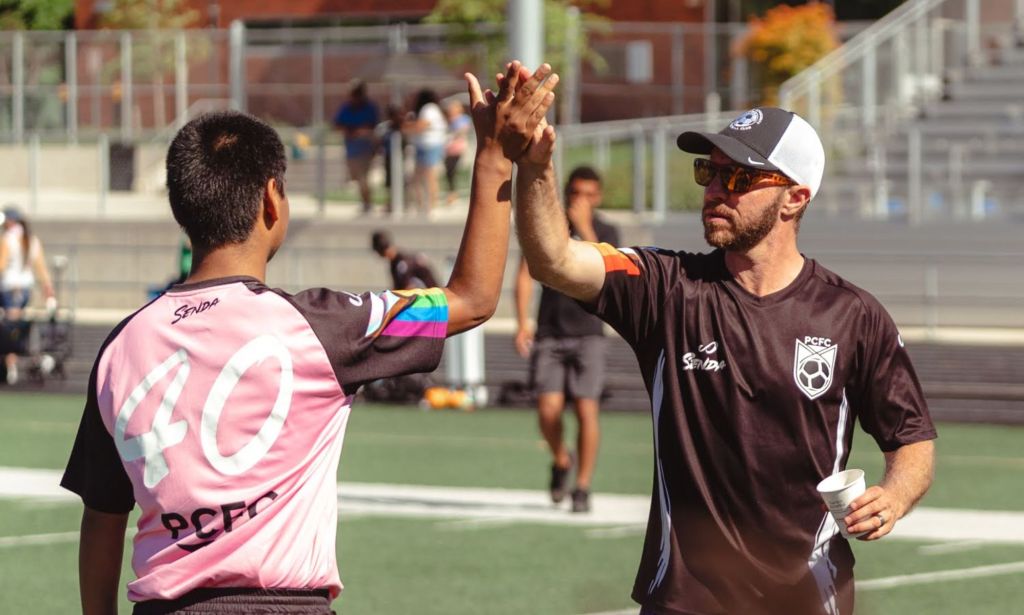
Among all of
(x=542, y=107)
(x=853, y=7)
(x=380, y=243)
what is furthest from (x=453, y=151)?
(x=542, y=107)

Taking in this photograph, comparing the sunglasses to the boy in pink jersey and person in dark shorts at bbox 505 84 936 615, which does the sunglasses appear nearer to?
person in dark shorts at bbox 505 84 936 615

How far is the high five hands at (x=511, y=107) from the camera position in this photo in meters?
3.76

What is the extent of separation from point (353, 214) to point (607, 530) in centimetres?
1648

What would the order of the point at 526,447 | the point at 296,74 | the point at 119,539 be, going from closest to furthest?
the point at 119,539 < the point at 526,447 < the point at 296,74

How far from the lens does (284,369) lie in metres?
3.50

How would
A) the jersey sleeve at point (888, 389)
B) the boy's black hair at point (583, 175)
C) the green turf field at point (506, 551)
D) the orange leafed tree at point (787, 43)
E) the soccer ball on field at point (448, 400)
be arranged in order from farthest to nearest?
the orange leafed tree at point (787, 43) → the soccer ball on field at point (448, 400) → the boy's black hair at point (583, 175) → the green turf field at point (506, 551) → the jersey sleeve at point (888, 389)

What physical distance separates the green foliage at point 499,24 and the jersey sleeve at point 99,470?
97.6 ft

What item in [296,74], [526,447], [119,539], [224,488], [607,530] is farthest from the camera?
[296,74]

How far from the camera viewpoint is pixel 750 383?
14.9 ft

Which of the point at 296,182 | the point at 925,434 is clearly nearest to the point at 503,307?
the point at 296,182

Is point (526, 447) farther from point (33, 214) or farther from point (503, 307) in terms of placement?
point (33, 214)

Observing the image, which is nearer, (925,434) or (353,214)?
(925,434)

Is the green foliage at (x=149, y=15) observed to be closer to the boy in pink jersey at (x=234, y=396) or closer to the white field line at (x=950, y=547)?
the white field line at (x=950, y=547)

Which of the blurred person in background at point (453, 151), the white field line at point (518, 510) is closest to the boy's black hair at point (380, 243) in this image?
the white field line at point (518, 510)
